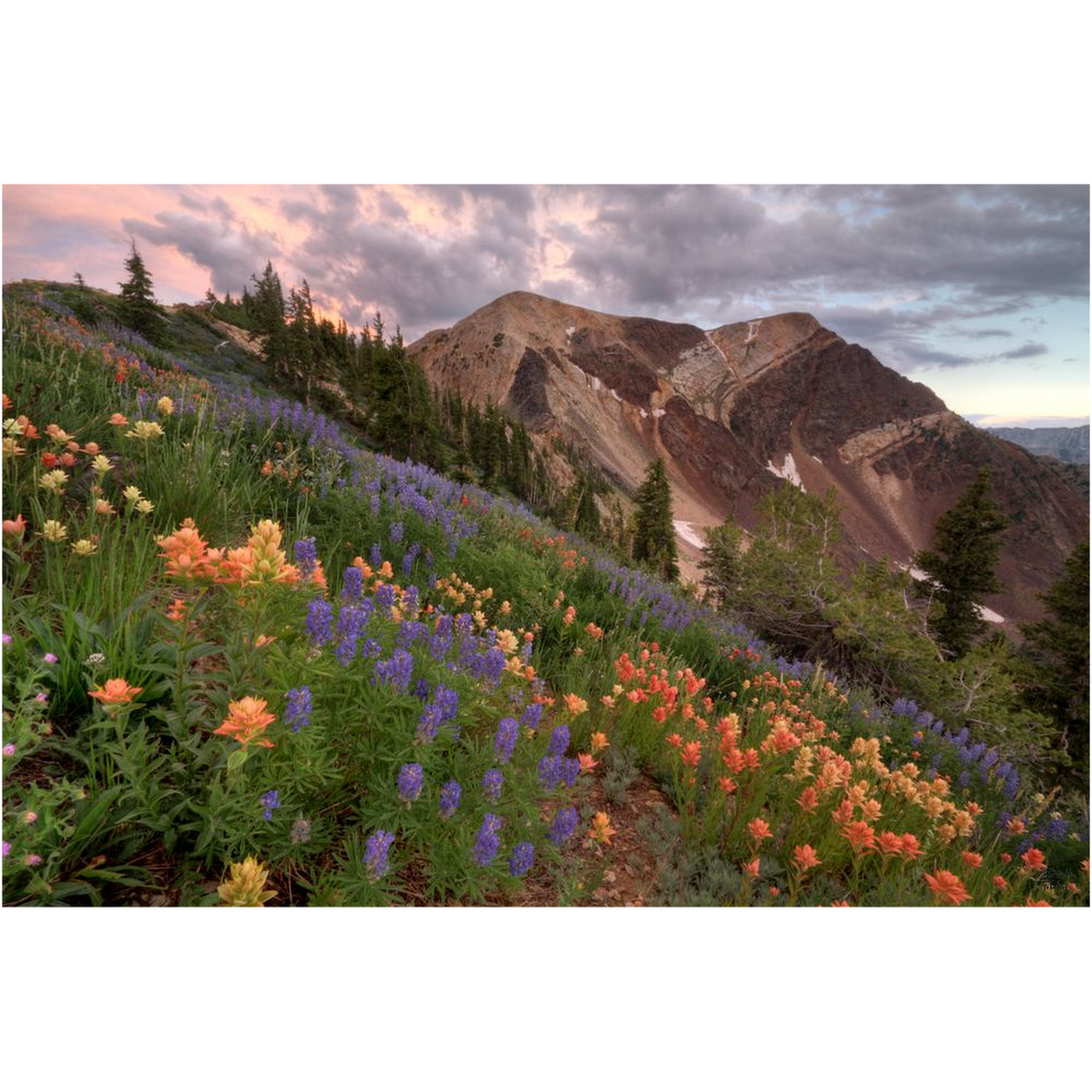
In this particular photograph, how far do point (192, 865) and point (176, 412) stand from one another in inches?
160

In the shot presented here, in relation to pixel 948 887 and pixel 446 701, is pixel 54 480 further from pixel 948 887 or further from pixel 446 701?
pixel 948 887

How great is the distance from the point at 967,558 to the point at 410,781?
18.3 meters

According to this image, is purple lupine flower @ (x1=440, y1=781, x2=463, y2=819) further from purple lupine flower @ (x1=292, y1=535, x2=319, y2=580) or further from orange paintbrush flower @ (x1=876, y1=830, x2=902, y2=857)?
orange paintbrush flower @ (x1=876, y1=830, x2=902, y2=857)

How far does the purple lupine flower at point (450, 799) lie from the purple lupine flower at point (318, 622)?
0.62 metres

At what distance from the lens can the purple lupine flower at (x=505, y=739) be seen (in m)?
1.75

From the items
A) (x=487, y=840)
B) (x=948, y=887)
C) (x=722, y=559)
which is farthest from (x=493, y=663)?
(x=722, y=559)

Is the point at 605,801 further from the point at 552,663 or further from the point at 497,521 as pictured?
the point at 497,521

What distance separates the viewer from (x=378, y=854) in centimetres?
140

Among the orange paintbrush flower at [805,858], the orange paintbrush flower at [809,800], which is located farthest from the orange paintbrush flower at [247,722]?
the orange paintbrush flower at [809,800]

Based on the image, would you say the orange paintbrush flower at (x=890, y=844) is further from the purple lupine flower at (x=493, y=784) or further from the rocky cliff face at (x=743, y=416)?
the rocky cliff face at (x=743, y=416)

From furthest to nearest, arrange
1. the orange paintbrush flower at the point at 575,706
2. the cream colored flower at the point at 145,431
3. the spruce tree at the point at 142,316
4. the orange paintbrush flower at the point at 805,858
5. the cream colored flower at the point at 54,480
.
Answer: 1. the spruce tree at the point at 142,316
2. the cream colored flower at the point at 145,431
3. the orange paintbrush flower at the point at 575,706
4. the cream colored flower at the point at 54,480
5. the orange paintbrush flower at the point at 805,858

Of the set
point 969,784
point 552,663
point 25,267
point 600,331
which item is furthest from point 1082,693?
point 600,331

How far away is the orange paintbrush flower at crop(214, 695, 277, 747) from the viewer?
131cm

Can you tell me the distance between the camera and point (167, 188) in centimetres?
272
